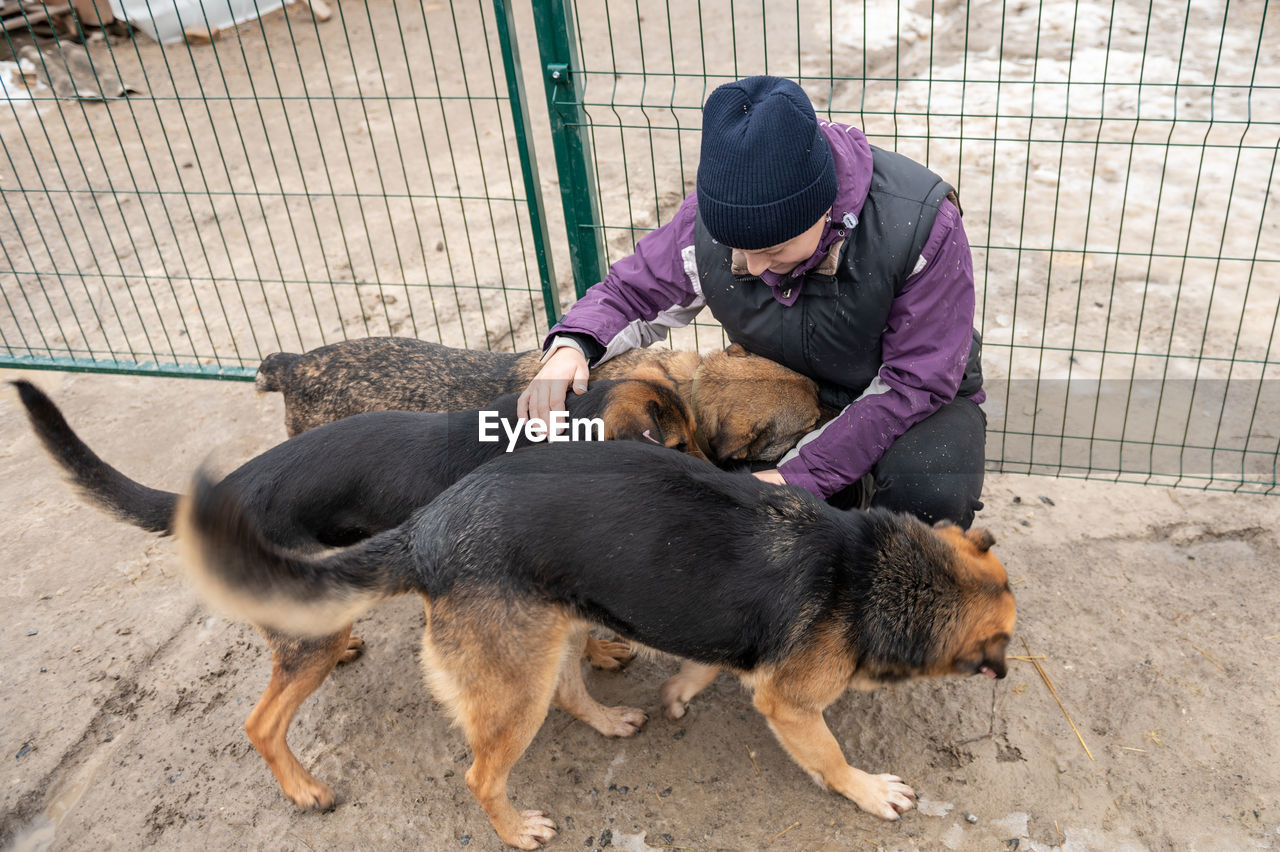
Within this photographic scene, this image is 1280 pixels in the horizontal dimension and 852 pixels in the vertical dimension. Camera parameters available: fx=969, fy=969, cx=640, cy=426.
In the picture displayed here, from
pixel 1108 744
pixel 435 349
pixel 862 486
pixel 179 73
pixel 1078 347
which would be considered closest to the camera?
pixel 1108 744

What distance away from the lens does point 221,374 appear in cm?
621

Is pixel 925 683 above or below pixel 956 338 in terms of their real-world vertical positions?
below

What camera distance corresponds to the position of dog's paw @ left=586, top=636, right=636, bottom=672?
4113 millimetres

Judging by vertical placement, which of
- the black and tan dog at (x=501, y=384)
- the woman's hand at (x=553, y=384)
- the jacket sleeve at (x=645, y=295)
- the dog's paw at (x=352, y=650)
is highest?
the jacket sleeve at (x=645, y=295)

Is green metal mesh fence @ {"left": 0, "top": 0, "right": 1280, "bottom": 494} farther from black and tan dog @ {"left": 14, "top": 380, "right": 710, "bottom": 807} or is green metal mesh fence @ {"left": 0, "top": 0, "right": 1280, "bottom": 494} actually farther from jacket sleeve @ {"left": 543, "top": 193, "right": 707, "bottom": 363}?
black and tan dog @ {"left": 14, "top": 380, "right": 710, "bottom": 807}

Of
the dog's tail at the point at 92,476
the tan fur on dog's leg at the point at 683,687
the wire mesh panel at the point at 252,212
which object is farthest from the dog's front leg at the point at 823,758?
the wire mesh panel at the point at 252,212

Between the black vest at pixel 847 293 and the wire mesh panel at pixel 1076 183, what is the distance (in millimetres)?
648

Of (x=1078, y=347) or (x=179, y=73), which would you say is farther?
(x=179, y=73)

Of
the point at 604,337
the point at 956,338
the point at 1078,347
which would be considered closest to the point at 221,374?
the point at 604,337

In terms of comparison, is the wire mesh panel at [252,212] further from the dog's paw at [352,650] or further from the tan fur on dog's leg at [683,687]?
the tan fur on dog's leg at [683,687]

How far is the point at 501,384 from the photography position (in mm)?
4516

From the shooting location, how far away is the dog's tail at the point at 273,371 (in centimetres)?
464

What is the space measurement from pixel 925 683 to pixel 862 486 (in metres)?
0.87

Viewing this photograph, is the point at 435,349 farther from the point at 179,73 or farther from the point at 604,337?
the point at 179,73
